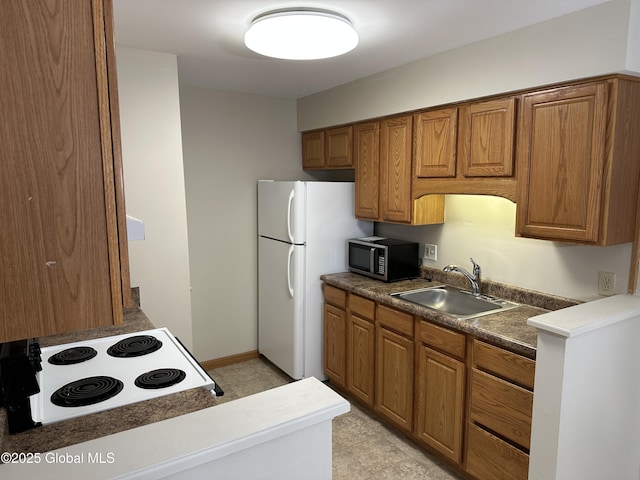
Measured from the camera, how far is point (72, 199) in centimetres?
65

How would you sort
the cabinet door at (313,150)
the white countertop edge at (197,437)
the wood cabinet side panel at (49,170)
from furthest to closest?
the cabinet door at (313,150), the white countertop edge at (197,437), the wood cabinet side panel at (49,170)

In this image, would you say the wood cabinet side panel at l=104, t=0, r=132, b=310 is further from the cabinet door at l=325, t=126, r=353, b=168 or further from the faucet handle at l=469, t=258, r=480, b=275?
the cabinet door at l=325, t=126, r=353, b=168

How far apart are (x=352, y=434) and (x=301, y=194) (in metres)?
1.77

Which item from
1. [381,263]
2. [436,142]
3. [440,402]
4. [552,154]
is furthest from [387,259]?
[552,154]

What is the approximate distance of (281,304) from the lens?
3.63 metres

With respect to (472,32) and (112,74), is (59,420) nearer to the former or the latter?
(112,74)

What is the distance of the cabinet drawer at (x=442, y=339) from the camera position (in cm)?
230

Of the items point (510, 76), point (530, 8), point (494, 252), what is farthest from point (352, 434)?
point (530, 8)

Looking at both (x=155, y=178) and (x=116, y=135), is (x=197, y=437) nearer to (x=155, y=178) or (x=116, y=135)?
(x=116, y=135)

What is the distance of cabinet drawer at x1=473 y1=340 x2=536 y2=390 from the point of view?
195 centimetres

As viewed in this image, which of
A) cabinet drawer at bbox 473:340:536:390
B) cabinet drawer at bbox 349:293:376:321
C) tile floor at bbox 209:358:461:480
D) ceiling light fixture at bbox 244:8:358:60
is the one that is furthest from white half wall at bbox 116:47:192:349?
cabinet drawer at bbox 473:340:536:390

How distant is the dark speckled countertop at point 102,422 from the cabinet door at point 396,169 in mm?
1950

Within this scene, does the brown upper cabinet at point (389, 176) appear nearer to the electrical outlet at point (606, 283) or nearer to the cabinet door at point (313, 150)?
the cabinet door at point (313, 150)

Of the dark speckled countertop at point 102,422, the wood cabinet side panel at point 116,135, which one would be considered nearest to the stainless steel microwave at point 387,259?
the dark speckled countertop at point 102,422
